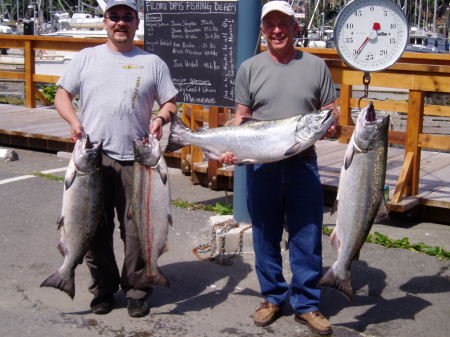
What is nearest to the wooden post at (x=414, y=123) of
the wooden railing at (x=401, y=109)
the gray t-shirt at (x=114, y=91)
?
the wooden railing at (x=401, y=109)

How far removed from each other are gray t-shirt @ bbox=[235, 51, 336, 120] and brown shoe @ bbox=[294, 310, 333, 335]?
1345 mm

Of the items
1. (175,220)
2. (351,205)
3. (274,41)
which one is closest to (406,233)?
(175,220)

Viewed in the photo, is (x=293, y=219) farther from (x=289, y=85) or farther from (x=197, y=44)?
(x=197, y=44)

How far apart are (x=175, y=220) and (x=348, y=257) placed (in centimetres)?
322

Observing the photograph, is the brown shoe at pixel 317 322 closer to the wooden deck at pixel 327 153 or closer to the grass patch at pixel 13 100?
the wooden deck at pixel 327 153

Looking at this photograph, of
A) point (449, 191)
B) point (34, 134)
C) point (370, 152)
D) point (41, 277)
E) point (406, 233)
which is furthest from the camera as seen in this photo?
point (34, 134)

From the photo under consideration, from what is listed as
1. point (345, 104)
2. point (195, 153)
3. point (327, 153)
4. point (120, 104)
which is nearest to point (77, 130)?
point (120, 104)

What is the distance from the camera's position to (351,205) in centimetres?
467

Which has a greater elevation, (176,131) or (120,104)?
(120,104)

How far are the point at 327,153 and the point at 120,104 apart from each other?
5.31m

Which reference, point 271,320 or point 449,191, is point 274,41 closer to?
point 271,320

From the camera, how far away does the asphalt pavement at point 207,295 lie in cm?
502

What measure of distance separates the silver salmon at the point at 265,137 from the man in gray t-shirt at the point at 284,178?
0.10 metres

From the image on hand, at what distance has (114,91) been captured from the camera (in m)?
4.89
